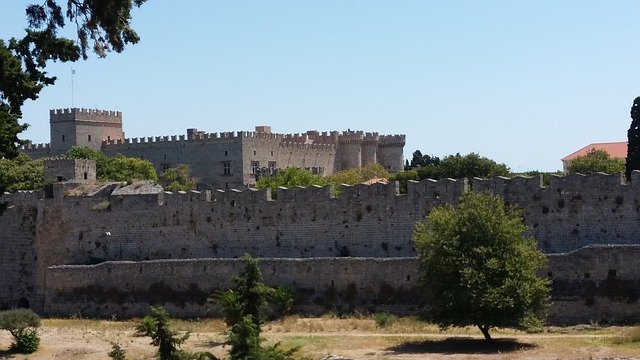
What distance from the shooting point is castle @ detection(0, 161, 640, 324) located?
113 feet

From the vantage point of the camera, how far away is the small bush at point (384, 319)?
35.1 metres

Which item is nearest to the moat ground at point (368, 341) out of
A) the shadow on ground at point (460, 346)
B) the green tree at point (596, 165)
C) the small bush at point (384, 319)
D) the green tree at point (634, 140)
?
the shadow on ground at point (460, 346)

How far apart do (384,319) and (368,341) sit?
9.65 ft

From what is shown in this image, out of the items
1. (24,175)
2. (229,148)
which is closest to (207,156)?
(229,148)

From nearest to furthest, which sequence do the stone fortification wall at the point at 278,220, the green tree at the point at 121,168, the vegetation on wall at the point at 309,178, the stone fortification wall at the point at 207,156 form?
the stone fortification wall at the point at 278,220
the vegetation on wall at the point at 309,178
the green tree at the point at 121,168
the stone fortification wall at the point at 207,156

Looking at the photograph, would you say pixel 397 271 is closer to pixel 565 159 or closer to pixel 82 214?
pixel 82 214

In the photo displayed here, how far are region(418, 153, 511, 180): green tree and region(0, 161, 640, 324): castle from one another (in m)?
24.0

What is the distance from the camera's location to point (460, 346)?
31281mm

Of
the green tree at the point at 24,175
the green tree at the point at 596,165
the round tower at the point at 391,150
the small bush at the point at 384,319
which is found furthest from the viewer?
the round tower at the point at 391,150

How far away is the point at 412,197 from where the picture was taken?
38781mm

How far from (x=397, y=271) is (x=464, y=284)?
5750mm

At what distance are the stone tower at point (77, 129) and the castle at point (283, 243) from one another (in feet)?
151

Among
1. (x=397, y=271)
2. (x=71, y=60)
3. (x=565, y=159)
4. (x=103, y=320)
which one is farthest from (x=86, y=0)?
(x=565, y=159)

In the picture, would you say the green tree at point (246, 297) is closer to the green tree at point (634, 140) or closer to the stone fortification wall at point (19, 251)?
the stone fortification wall at point (19, 251)
